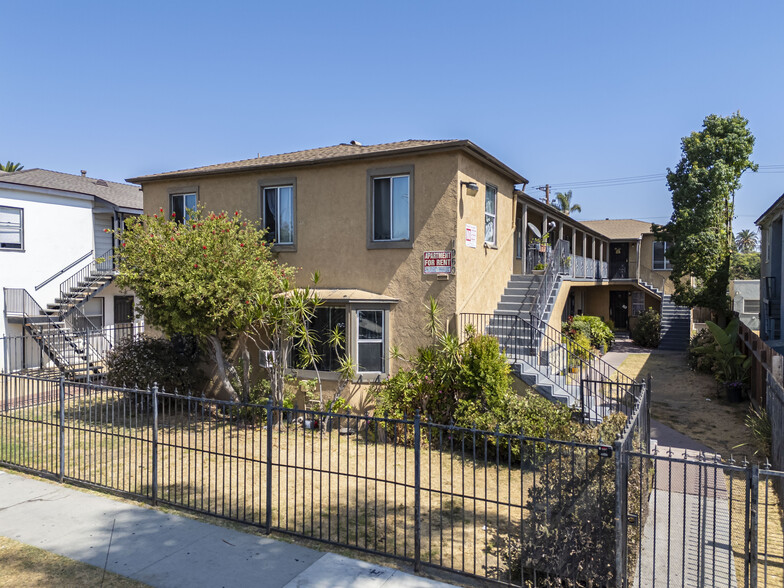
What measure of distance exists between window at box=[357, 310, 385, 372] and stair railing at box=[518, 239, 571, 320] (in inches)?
142

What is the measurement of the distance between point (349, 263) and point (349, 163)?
2.42m

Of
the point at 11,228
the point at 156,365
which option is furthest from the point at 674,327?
the point at 11,228

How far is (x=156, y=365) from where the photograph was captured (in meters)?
14.0

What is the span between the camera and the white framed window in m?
13.1

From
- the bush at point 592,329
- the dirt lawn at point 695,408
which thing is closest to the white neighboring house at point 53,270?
the bush at point 592,329

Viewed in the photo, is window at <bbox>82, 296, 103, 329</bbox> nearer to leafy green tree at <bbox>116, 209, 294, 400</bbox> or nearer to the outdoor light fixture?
leafy green tree at <bbox>116, 209, 294, 400</bbox>

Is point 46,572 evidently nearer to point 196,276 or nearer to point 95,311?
point 196,276

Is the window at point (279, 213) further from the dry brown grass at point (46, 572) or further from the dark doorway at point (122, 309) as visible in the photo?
the dark doorway at point (122, 309)

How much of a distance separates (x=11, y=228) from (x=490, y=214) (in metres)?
17.6

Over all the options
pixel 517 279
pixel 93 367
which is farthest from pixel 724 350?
pixel 93 367

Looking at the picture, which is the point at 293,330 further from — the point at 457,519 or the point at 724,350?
the point at 724,350

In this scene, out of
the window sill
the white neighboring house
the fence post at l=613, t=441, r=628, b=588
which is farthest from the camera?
the white neighboring house

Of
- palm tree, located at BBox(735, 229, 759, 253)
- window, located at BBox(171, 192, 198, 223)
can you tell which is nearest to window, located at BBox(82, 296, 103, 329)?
window, located at BBox(171, 192, 198, 223)

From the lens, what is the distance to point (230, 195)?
15328 millimetres
